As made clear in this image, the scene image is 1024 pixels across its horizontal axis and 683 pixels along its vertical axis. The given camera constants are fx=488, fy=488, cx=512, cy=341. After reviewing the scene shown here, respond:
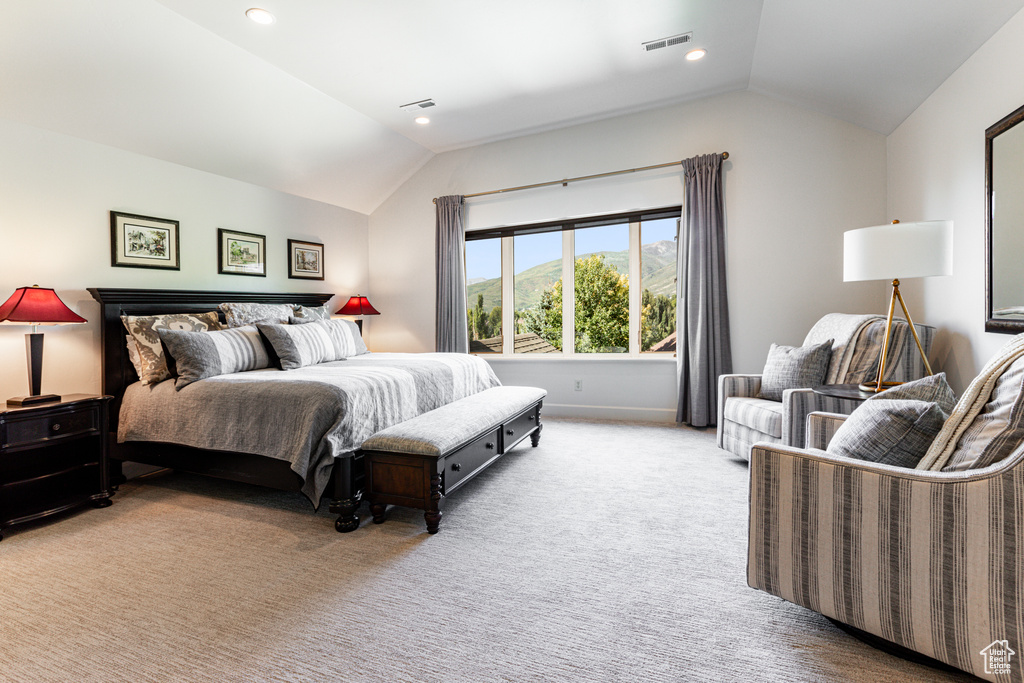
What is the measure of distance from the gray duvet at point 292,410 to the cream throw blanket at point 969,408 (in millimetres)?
2288

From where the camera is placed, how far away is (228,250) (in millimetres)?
4188

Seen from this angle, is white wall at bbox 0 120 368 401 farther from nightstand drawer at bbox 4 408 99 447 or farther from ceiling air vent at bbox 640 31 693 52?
ceiling air vent at bbox 640 31 693 52

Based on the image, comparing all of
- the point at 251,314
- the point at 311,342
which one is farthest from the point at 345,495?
the point at 251,314

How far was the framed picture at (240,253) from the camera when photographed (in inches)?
163

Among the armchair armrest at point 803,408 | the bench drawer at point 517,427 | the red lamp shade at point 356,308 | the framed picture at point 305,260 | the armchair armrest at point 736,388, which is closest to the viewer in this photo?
the armchair armrest at point 803,408

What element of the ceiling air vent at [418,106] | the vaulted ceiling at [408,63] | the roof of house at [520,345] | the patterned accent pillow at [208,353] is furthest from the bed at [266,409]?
the ceiling air vent at [418,106]

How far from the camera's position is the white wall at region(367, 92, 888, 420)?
402 cm

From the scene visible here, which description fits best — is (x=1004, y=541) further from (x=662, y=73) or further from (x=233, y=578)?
(x=662, y=73)

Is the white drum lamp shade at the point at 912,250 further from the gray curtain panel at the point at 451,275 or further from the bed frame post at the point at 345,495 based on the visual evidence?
the gray curtain panel at the point at 451,275

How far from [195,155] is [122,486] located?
2.46 m

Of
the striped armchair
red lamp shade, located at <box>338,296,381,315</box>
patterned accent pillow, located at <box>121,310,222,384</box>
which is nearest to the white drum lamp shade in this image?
the striped armchair

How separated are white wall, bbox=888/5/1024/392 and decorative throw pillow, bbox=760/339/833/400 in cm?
68

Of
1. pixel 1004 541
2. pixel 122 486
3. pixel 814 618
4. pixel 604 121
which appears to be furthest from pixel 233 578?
pixel 604 121

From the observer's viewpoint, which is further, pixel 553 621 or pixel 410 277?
pixel 410 277
